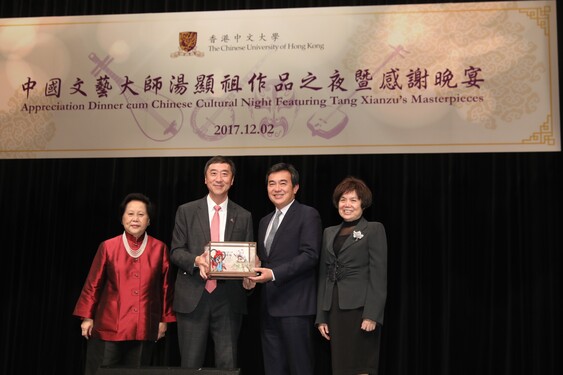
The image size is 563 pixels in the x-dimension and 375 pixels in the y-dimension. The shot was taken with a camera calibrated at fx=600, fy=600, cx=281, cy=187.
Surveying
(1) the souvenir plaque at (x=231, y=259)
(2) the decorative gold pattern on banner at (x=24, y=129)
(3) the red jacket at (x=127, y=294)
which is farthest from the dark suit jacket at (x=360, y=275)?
(2) the decorative gold pattern on banner at (x=24, y=129)

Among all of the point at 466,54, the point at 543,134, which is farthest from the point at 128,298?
the point at 543,134

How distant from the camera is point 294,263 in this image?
338 cm

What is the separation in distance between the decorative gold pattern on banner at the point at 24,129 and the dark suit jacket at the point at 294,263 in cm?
220

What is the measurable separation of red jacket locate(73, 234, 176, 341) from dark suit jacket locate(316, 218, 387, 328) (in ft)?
3.10

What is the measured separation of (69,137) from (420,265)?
280 cm

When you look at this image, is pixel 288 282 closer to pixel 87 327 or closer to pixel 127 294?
pixel 127 294

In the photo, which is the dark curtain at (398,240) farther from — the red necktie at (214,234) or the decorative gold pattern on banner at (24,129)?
the red necktie at (214,234)

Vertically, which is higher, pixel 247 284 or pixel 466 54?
pixel 466 54

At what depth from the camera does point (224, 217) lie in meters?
3.61

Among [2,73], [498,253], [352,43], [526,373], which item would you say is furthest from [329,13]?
[526,373]

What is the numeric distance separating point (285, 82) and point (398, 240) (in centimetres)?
143

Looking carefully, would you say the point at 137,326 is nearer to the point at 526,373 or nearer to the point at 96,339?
the point at 96,339

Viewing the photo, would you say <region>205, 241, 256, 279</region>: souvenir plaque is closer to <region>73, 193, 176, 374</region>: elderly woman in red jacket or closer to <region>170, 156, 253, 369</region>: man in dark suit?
<region>170, 156, 253, 369</region>: man in dark suit

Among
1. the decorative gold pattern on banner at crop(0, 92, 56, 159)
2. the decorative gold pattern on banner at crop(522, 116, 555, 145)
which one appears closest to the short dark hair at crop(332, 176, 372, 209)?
the decorative gold pattern on banner at crop(522, 116, 555, 145)
